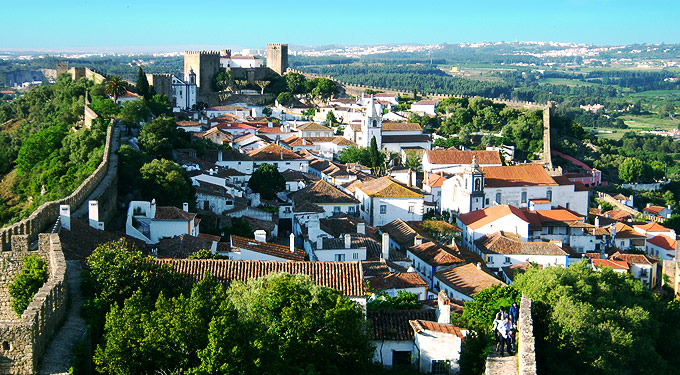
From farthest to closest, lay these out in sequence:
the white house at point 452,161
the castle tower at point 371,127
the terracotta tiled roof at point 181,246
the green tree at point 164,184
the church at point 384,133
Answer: the church at point 384,133
the castle tower at point 371,127
the white house at point 452,161
the green tree at point 164,184
the terracotta tiled roof at point 181,246

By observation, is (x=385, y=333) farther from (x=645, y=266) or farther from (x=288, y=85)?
(x=288, y=85)

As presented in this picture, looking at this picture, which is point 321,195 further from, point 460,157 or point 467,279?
point 460,157

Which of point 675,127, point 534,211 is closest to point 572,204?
point 534,211

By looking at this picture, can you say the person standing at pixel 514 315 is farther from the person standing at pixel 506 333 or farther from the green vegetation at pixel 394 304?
the green vegetation at pixel 394 304

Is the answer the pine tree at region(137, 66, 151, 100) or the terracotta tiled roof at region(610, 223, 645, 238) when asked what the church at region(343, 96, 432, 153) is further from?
the terracotta tiled roof at region(610, 223, 645, 238)

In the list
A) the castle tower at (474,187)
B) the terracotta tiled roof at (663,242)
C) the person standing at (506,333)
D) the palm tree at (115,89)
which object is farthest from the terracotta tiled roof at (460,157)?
the person standing at (506,333)
